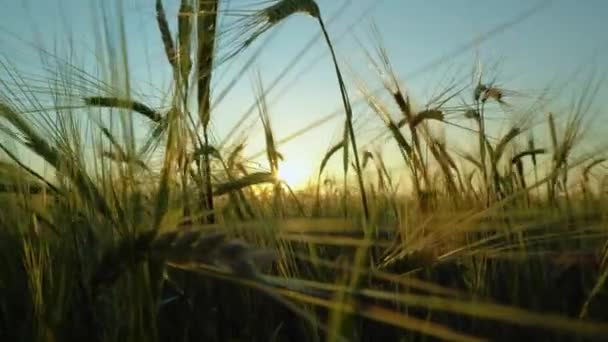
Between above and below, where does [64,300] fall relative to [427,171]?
below

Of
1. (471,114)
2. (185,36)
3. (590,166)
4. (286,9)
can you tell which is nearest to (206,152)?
(185,36)

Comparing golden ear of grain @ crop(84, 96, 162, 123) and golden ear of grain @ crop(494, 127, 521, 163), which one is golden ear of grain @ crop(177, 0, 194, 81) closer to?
golden ear of grain @ crop(84, 96, 162, 123)

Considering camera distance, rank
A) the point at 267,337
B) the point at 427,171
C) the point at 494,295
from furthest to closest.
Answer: the point at 427,171 → the point at 494,295 → the point at 267,337

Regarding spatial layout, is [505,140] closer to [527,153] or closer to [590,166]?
[527,153]

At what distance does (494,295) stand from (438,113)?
1.62 ft

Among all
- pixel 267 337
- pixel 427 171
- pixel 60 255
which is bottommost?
pixel 267 337

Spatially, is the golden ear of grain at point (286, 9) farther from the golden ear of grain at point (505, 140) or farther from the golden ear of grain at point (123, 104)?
the golden ear of grain at point (505, 140)

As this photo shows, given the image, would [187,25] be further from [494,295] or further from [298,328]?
[494,295]

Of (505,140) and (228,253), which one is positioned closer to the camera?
(228,253)

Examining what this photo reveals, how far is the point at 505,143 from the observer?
1.63m

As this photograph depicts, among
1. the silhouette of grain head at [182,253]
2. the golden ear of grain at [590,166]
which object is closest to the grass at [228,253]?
the silhouette of grain head at [182,253]

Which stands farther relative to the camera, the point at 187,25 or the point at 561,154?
the point at 561,154

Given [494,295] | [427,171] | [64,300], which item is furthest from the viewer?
[427,171]

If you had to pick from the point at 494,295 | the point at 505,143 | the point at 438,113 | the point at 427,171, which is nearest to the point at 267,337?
the point at 494,295
